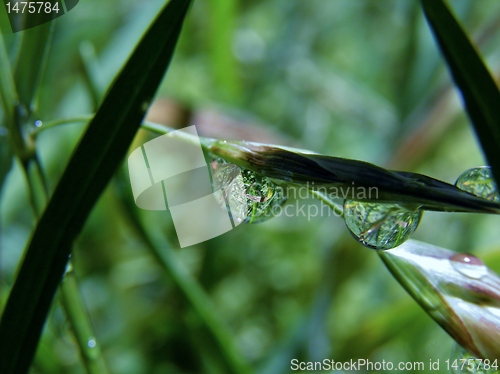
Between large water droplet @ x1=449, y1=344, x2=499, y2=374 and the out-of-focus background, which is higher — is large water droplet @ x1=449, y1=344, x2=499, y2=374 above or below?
below

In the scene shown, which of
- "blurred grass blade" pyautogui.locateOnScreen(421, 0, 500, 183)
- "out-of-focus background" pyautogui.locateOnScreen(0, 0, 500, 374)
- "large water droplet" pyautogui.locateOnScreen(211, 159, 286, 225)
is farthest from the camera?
"out-of-focus background" pyautogui.locateOnScreen(0, 0, 500, 374)

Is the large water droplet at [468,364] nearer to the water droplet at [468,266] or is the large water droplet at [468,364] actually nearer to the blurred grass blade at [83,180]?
the water droplet at [468,266]

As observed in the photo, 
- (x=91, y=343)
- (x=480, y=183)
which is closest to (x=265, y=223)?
(x=91, y=343)

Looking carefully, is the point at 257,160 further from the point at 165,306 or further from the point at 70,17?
the point at 70,17

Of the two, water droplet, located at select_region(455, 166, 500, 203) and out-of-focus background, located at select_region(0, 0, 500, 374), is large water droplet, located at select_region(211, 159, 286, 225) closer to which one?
water droplet, located at select_region(455, 166, 500, 203)

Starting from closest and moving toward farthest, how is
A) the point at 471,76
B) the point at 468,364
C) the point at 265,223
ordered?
the point at 471,76 < the point at 468,364 < the point at 265,223

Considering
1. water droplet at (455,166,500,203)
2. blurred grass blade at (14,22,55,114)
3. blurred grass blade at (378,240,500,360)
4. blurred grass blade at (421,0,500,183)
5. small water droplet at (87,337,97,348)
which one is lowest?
blurred grass blade at (378,240,500,360)

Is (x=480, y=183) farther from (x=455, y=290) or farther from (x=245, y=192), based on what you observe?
(x=245, y=192)

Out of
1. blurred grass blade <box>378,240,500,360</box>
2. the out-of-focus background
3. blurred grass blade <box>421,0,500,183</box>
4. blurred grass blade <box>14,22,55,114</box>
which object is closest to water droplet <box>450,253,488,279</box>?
blurred grass blade <box>378,240,500,360</box>
